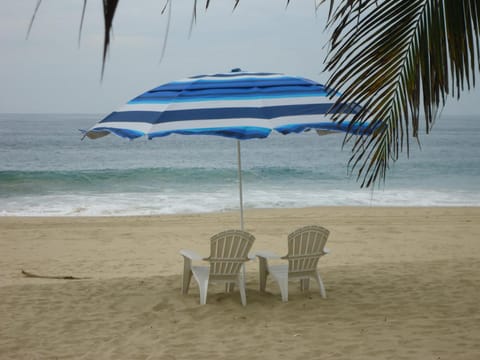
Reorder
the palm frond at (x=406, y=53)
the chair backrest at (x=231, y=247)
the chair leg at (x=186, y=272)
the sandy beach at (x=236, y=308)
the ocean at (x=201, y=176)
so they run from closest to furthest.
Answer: the palm frond at (x=406, y=53)
the sandy beach at (x=236, y=308)
the chair backrest at (x=231, y=247)
the chair leg at (x=186, y=272)
the ocean at (x=201, y=176)

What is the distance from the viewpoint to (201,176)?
27.6 metres

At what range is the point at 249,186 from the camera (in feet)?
77.6

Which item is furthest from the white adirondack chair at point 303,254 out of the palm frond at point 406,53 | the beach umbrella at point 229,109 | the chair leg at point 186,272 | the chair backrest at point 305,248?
the palm frond at point 406,53

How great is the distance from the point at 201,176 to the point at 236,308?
22.2 m

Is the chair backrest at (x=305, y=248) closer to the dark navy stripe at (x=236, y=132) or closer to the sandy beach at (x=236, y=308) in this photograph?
the sandy beach at (x=236, y=308)

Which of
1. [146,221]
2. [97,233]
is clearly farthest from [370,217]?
[97,233]

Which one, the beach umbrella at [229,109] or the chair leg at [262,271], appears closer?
the beach umbrella at [229,109]

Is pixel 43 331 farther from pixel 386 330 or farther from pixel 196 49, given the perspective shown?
pixel 196 49

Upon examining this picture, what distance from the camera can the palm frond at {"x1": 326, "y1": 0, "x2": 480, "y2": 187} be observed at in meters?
2.81

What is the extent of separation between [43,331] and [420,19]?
3.65 metres

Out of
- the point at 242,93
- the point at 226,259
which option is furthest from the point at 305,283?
the point at 242,93

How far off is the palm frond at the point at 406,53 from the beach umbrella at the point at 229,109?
67.6 inches

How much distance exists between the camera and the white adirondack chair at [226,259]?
18.0 feet

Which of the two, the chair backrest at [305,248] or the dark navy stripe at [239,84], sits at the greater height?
the dark navy stripe at [239,84]
